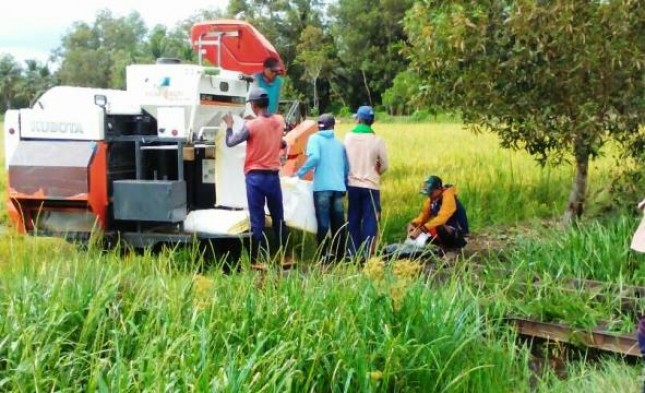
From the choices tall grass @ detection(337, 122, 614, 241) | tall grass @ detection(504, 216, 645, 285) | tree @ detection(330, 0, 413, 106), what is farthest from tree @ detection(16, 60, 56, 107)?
tall grass @ detection(504, 216, 645, 285)

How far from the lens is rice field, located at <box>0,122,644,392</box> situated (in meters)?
3.62

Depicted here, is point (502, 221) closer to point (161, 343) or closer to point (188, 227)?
point (188, 227)

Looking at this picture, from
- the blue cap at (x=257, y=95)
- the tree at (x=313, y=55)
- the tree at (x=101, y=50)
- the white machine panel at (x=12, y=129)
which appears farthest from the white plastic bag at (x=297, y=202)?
the tree at (x=101, y=50)

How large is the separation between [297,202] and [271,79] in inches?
58.5

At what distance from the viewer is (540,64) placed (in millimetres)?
7672

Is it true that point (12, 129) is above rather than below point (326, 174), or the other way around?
above

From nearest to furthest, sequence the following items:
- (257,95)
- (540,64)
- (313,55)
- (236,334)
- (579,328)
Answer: (236,334) < (579,328) < (257,95) < (540,64) < (313,55)

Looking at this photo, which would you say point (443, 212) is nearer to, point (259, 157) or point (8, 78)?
Result: point (259, 157)

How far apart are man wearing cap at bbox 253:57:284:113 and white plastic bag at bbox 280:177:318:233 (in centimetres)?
100

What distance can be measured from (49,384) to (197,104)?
4227 millimetres

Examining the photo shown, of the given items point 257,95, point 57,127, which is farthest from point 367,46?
point 57,127

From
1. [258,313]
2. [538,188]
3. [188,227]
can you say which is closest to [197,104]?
[188,227]

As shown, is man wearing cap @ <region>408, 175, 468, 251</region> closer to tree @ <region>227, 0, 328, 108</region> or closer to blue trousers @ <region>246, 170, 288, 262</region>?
blue trousers @ <region>246, 170, 288, 262</region>

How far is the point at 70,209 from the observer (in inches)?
281
